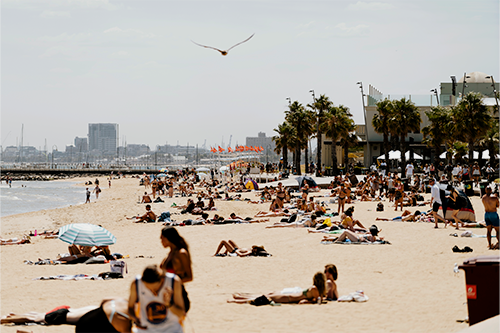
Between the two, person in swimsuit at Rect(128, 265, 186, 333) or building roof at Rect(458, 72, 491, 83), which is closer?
person in swimsuit at Rect(128, 265, 186, 333)

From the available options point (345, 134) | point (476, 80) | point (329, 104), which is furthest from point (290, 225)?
point (476, 80)

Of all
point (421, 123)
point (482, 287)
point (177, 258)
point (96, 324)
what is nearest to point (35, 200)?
point (421, 123)

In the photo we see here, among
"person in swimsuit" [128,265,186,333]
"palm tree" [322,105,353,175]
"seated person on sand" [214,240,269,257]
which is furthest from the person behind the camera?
"palm tree" [322,105,353,175]

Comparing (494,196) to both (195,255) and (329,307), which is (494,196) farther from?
(195,255)

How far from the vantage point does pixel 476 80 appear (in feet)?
221

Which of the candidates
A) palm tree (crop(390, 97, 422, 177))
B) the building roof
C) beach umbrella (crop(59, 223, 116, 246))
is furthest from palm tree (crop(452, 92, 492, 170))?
the building roof

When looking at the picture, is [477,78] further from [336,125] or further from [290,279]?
[290,279]

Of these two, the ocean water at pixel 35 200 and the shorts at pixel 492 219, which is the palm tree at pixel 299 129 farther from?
the shorts at pixel 492 219

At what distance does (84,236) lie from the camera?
1184 cm

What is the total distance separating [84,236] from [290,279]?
16.3 ft

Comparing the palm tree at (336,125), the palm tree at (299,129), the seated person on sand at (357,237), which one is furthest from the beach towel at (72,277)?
the palm tree at (299,129)

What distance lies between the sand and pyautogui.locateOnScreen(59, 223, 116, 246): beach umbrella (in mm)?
552

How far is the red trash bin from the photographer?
19.3 feet

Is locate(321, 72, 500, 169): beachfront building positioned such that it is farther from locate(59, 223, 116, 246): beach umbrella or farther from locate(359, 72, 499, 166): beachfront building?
locate(59, 223, 116, 246): beach umbrella
